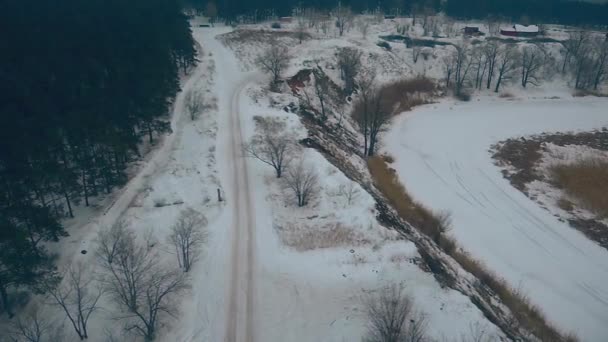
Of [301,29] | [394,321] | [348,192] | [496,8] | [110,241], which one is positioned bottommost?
[110,241]

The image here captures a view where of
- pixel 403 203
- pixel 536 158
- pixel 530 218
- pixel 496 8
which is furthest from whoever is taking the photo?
pixel 496 8

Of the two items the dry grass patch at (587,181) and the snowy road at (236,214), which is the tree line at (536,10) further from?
the snowy road at (236,214)

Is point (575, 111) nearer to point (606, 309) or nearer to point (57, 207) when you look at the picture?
point (606, 309)

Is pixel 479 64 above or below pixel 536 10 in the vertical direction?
below

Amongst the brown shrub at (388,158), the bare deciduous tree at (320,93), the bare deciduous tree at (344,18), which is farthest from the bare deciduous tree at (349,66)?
the bare deciduous tree at (344,18)

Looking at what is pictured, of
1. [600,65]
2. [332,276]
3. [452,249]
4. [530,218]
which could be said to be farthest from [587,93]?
[332,276]

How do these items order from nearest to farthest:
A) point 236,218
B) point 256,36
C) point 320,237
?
point 320,237, point 236,218, point 256,36

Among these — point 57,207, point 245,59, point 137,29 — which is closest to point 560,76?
point 245,59

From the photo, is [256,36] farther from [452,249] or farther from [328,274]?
[328,274]
